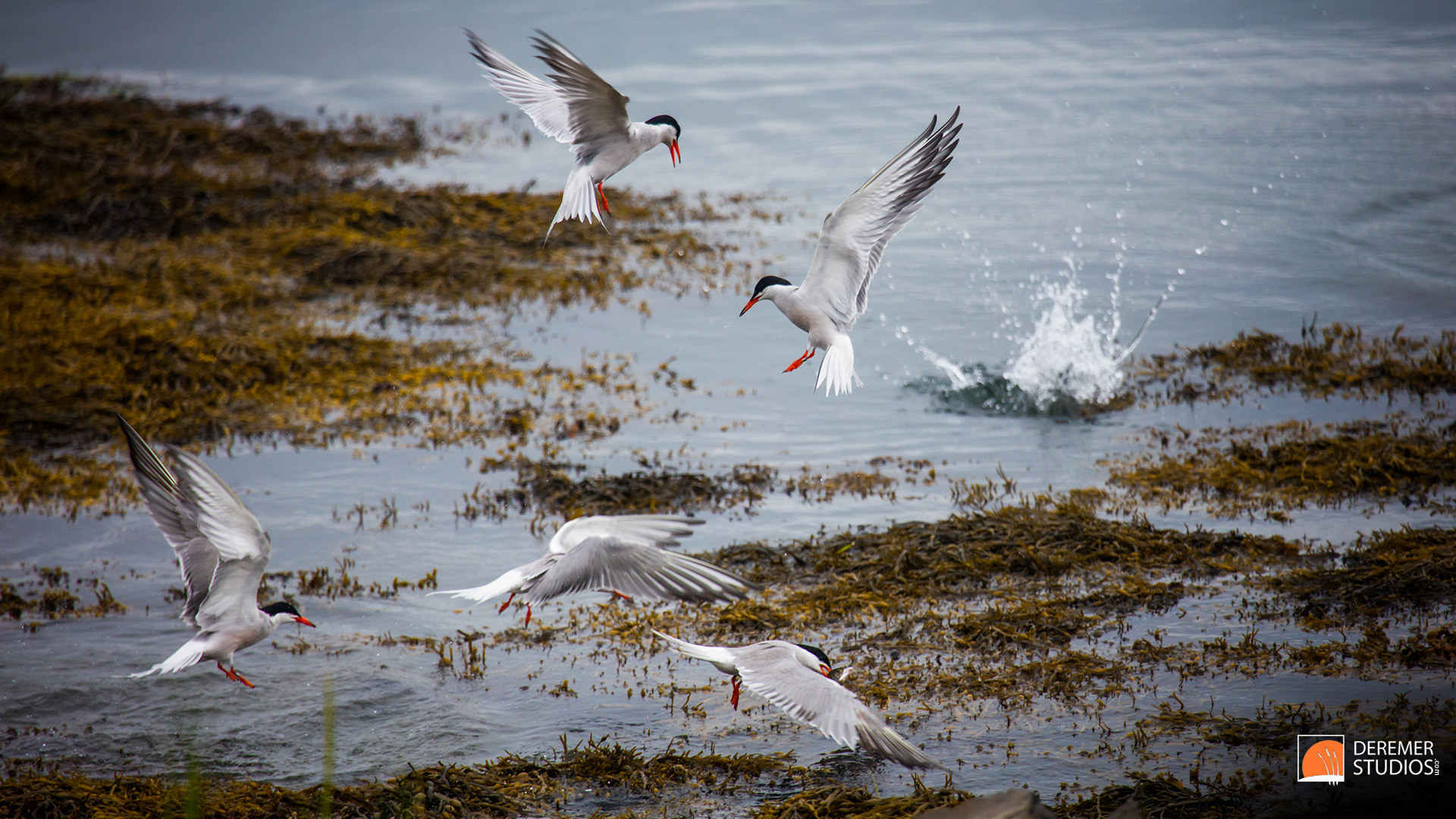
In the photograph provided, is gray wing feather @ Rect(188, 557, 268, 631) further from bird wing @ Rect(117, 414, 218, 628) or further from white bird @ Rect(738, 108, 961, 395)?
white bird @ Rect(738, 108, 961, 395)

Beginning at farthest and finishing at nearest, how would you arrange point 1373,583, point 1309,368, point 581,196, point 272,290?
1. point 272,290
2. point 1309,368
3. point 1373,583
4. point 581,196

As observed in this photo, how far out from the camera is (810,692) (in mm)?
5223

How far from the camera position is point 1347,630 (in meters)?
6.66

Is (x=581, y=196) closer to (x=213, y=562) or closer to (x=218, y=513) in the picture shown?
(x=218, y=513)

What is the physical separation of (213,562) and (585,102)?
2.99 meters

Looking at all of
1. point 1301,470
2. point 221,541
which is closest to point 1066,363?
point 1301,470

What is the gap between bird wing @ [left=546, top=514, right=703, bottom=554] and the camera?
17.8 feet

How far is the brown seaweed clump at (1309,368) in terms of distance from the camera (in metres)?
11.0

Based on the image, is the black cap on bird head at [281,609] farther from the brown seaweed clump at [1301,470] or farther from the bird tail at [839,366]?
the brown seaweed clump at [1301,470]

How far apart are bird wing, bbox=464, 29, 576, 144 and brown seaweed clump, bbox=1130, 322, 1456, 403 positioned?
721 cm

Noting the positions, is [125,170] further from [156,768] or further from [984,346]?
[156,768]

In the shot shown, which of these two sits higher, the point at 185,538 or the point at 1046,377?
the point at 1046,377

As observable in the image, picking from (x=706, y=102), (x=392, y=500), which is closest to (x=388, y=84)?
(x=706, y=102)

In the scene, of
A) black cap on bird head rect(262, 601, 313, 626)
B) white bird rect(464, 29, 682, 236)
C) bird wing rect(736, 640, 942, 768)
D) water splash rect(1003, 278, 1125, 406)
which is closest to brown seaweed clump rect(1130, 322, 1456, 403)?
water splash rect(1003, 278, 1125, 406)
